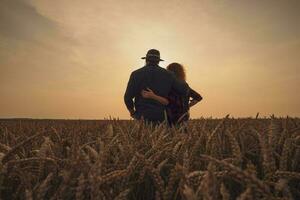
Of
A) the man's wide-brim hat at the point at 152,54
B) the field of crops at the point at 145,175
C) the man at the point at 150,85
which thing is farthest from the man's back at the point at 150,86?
the field of crops at the point at 145,175

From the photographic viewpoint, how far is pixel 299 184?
1.85 meters

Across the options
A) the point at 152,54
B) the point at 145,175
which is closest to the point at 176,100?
the point at 152,54

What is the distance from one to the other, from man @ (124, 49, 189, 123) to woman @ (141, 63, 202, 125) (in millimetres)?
153

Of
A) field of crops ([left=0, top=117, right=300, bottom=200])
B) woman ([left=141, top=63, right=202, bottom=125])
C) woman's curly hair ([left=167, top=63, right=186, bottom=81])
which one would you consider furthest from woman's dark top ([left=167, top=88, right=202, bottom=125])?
field of crops ([left=0, top=117, right=300, bottom=200])

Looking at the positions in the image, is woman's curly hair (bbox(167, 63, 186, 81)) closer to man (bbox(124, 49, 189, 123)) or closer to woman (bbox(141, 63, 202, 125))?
woman (bbox(141, 63, 202, 125))

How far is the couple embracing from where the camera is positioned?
7.84 meters

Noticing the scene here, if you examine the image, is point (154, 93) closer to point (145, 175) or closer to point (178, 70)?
point (178, 70)

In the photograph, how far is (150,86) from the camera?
7844 millimetres

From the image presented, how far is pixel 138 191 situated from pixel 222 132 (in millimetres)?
1188

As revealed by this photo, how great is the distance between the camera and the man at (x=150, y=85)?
7.84m

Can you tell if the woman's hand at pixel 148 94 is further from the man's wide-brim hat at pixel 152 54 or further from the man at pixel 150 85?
the man's wide-brim hat at pixel 152 54

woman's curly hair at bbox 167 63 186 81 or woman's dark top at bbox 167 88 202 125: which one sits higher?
woman's curly hair at bbox 167 63 186 81

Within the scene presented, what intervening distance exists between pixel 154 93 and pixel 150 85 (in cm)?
18

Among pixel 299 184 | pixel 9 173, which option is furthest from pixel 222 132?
pixel 9 173
